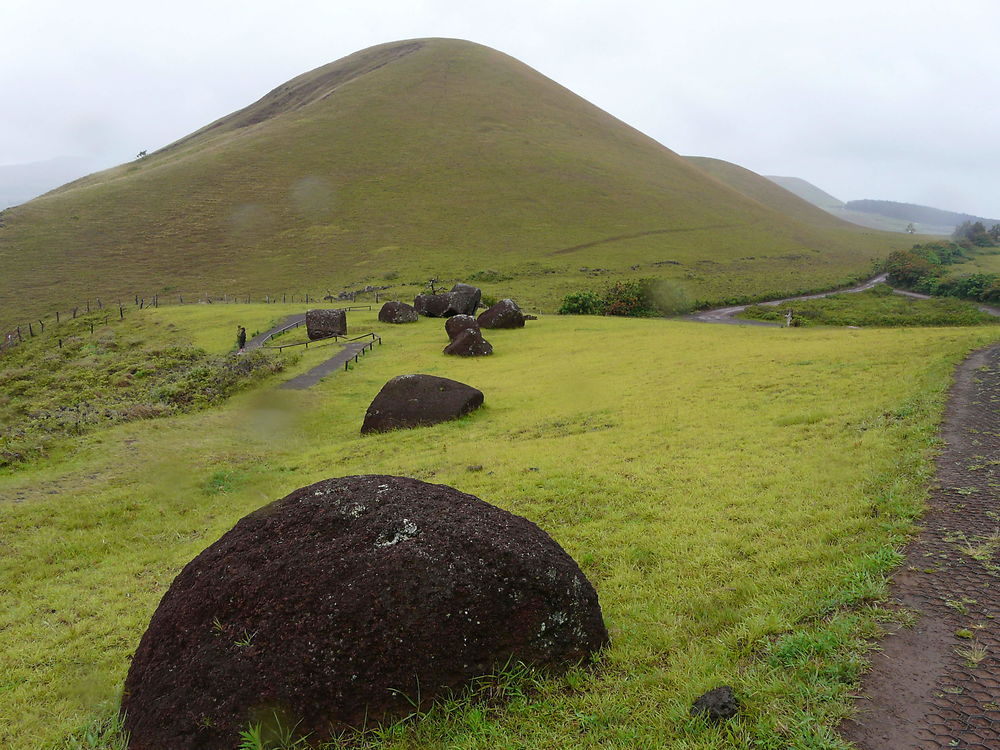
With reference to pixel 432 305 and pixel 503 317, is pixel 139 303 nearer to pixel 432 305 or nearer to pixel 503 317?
pixel 432 305

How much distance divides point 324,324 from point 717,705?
126 ft

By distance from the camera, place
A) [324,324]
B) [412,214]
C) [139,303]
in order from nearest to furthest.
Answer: [324,324], [139,303], [412,214]

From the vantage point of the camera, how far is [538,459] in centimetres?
1362

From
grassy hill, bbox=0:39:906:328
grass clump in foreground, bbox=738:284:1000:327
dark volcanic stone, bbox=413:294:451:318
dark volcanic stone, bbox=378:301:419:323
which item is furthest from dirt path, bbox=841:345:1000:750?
grassy hill, bbox=0:39:906:328

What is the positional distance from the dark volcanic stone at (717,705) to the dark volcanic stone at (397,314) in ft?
144

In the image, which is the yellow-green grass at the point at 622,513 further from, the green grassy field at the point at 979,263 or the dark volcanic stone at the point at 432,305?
the green grassy field at the point at 979,263

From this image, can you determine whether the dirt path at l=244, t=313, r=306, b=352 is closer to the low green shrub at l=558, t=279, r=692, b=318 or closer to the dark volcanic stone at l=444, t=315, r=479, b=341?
the dark volcanic stone at l=444, t=315, r=479, b=341

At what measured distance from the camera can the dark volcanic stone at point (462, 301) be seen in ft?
163

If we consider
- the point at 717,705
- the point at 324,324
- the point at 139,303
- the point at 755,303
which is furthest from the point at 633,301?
the point at 717,705

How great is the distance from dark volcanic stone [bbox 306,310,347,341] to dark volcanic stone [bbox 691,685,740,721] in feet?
Answer: 124

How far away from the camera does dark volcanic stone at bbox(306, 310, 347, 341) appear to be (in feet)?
129

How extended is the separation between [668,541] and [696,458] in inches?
176

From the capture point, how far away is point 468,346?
109 ft

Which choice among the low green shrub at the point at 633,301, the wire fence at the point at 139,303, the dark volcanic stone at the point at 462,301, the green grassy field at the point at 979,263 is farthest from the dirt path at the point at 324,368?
the green grassy field at the point at 979,263
